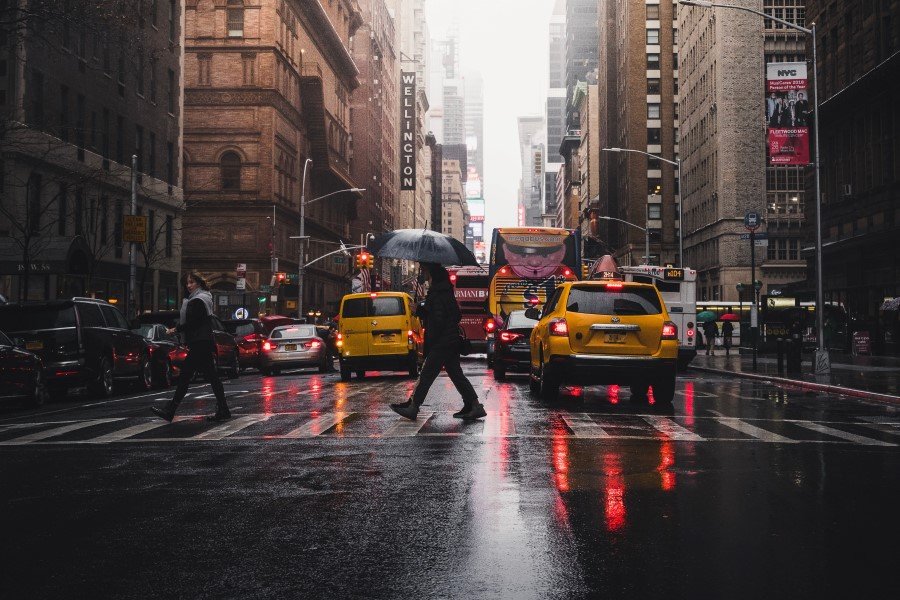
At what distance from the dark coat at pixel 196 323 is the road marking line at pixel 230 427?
4.02 ft

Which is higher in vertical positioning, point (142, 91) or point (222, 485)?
point (142, 91)

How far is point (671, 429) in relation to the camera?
40.7ft

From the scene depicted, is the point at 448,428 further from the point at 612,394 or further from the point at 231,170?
the point at 231,170

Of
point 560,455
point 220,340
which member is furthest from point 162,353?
point 560,455

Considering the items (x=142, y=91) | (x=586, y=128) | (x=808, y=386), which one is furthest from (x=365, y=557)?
(x=586, y=128)

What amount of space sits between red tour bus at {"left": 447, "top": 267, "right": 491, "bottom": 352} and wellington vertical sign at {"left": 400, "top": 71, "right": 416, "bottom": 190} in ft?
364

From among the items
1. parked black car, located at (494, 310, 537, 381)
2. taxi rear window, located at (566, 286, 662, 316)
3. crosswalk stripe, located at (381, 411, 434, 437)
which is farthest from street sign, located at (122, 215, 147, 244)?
crosswalk stripe, located at (381, 411, 434, 437)

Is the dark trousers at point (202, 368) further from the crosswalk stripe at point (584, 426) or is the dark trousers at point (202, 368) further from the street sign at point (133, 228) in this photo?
the street sign at point (133, 228)

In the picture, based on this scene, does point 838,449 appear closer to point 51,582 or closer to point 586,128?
point 51,582

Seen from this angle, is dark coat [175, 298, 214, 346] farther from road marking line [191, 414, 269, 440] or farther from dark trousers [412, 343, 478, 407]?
dark trousers [412, 343, 478, 407]

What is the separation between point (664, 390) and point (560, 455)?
21.5ft

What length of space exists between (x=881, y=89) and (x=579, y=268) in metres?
16.9

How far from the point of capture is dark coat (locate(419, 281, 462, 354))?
13.2 meters

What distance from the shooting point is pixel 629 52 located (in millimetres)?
105500
